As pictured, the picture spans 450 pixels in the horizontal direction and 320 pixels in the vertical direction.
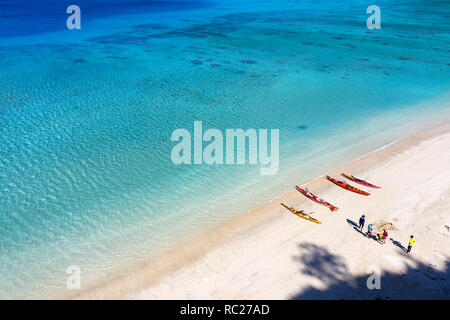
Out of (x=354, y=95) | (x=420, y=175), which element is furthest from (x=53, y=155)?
(x=354, y=95)

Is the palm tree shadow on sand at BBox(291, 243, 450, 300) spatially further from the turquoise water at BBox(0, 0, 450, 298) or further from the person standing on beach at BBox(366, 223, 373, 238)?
the turquoise water at BBox(0, 0, 450, 298)

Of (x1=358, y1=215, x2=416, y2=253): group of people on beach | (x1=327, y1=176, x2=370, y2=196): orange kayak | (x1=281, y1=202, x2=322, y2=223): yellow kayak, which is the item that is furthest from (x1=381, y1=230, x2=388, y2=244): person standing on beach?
Answer: (x1=327, y1=176, x2=370, y2=196): orange kayak

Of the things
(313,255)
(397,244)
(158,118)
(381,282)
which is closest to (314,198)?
(313,255)

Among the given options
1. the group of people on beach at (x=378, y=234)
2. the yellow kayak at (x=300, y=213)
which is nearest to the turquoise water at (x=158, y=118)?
the yellow kayak at (x=300, y=213)

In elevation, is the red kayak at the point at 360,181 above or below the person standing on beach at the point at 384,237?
above

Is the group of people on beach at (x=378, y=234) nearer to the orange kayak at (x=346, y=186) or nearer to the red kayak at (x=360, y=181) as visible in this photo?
the orange kayak at (x=346, y=186)

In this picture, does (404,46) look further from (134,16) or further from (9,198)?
(134,16)

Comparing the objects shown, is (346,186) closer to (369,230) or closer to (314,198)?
(314,198)
